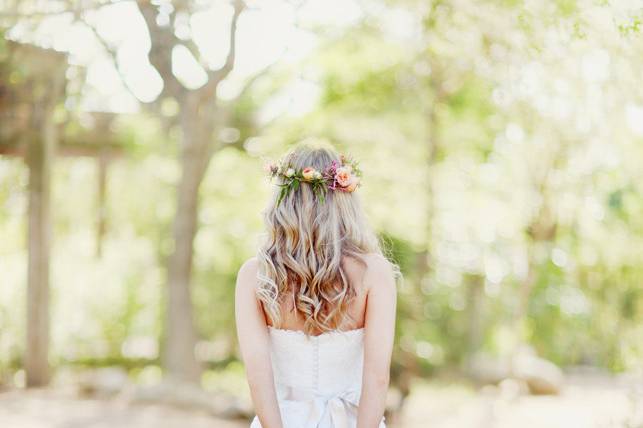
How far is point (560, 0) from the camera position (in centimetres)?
470

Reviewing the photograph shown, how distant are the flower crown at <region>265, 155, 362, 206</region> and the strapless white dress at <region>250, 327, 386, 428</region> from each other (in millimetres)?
455

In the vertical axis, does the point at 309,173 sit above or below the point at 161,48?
below

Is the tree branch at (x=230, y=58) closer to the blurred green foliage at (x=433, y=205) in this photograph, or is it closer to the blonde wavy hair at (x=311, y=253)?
the blurred green foliage at (x=433, y=205)

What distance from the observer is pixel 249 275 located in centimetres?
258

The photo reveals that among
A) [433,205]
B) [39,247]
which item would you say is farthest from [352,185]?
[433,205]

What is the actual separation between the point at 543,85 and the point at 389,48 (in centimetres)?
258

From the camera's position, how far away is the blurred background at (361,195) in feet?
23.1

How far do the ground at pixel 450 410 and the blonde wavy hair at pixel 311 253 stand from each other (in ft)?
10.2

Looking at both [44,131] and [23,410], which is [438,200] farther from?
[23,410]

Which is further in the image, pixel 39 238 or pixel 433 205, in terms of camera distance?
pixel 433 205

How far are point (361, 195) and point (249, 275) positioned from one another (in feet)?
16.7

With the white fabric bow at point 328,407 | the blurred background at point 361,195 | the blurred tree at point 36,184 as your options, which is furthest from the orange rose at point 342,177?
the blurred tree at point 36,184

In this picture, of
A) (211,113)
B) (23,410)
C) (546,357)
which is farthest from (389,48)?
(23,410)

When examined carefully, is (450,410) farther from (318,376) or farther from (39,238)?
(318,376)
